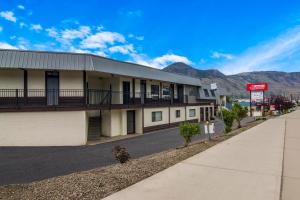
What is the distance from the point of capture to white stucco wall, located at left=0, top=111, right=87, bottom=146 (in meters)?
Answer: 18.0

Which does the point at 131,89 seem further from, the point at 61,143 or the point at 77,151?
the point at 77,151

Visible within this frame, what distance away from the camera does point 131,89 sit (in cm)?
2705

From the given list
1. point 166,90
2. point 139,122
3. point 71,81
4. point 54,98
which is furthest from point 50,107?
point 166,90

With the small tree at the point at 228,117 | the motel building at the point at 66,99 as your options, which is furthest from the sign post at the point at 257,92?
the small tree at the point at 228,117

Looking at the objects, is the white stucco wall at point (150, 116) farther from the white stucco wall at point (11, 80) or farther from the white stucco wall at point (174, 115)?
the white stucco wall at point (11, 80)

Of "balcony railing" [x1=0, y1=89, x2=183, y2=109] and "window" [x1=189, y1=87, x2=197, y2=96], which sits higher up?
"window" [x1=189, y1=87, x2=197, y2=96]

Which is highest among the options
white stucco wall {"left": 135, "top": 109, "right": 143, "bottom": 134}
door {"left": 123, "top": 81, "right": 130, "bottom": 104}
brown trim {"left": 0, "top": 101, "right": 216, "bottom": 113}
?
door {"left": 123, "top": 81, "right": 130, "bottom": 104}

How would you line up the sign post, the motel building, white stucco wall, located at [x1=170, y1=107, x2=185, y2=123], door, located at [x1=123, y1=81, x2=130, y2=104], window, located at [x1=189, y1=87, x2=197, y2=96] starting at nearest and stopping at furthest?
the motel building < door, located at [x1=123, y1=81, x2=130, y2=104] < white stucco wall, located at [x1=170, y1=107, x2=185, y2=123] < window, located at [x1=189, y1=87, x2=197, y2=96] < the sign post

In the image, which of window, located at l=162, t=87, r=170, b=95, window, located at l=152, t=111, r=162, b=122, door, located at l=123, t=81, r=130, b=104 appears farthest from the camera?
window, located at l=162, t=87, r=170, b=95

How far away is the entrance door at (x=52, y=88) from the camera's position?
20.8 meters

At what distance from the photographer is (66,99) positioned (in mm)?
21188

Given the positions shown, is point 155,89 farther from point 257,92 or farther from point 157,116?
point 257,92

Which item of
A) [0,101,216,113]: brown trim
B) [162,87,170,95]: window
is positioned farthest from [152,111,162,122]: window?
[162,87,170,95]: window

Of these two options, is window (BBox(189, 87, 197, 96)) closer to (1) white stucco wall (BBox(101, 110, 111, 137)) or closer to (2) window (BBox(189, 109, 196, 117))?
(2) window (BBox(189, 109, 196, 117))
